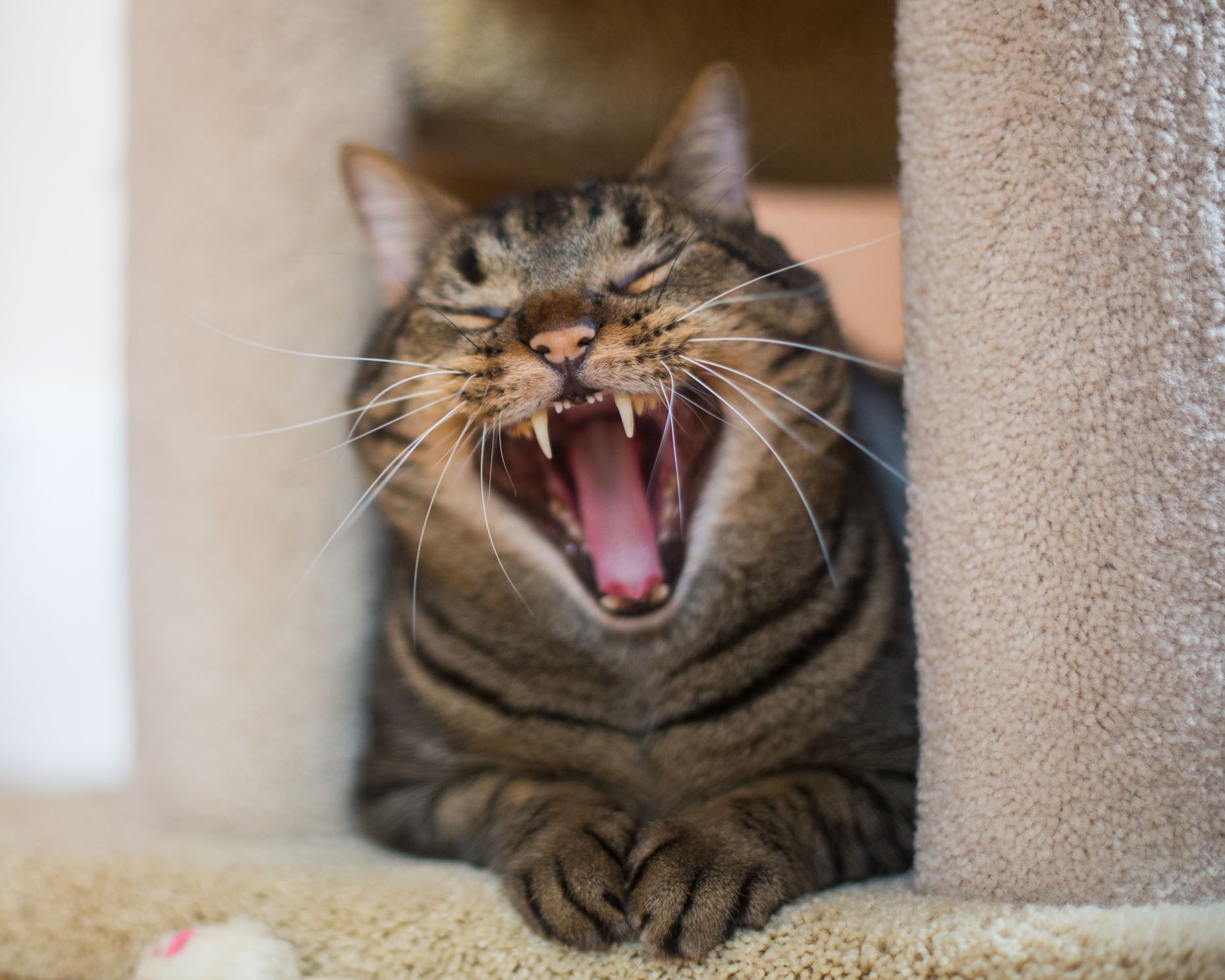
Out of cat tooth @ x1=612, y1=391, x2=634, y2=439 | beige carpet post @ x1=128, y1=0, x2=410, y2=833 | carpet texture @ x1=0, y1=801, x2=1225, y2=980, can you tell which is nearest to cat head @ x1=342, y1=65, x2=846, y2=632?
cat tooth @ x1=612, y1=391, x2=634, y2=439

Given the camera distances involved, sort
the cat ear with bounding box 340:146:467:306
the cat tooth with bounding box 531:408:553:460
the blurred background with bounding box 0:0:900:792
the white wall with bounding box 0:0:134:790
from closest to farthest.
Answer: the cat tooth with bounding box 531:408:553:460 → the cat ear with bounding box 340:146:467:306 → the blurred background with bounding box 0:0:900:792 → the white wall with bounding box 0:0:134:790

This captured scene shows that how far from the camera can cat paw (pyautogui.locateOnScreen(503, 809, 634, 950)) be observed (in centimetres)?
74

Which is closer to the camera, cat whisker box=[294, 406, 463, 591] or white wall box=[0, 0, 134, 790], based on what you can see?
cat whisker box=[294, 406, 463, 591]

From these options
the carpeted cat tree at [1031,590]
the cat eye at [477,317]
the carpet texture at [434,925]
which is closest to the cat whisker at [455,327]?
the cat eye at [477,317]

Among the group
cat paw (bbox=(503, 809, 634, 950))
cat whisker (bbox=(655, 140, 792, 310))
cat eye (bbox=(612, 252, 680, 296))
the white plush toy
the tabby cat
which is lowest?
the white plush toy

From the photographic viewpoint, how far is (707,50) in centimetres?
140

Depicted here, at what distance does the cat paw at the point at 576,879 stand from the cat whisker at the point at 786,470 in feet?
1.15

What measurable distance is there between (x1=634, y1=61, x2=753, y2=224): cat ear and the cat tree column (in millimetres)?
335

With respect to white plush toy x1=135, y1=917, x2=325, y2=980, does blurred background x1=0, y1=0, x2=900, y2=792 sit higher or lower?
higher

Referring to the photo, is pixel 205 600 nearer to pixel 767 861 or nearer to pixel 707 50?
pixel 767 861

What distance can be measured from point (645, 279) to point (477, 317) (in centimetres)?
19

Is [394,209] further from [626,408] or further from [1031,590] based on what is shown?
[1031,590]

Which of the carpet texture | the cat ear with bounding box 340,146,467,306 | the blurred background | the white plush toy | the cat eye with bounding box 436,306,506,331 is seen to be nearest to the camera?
the carpet texture

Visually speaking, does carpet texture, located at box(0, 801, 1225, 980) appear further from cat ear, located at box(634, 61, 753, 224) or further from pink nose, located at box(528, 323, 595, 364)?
cat ear, located at box(634, 61, 753, 224)
